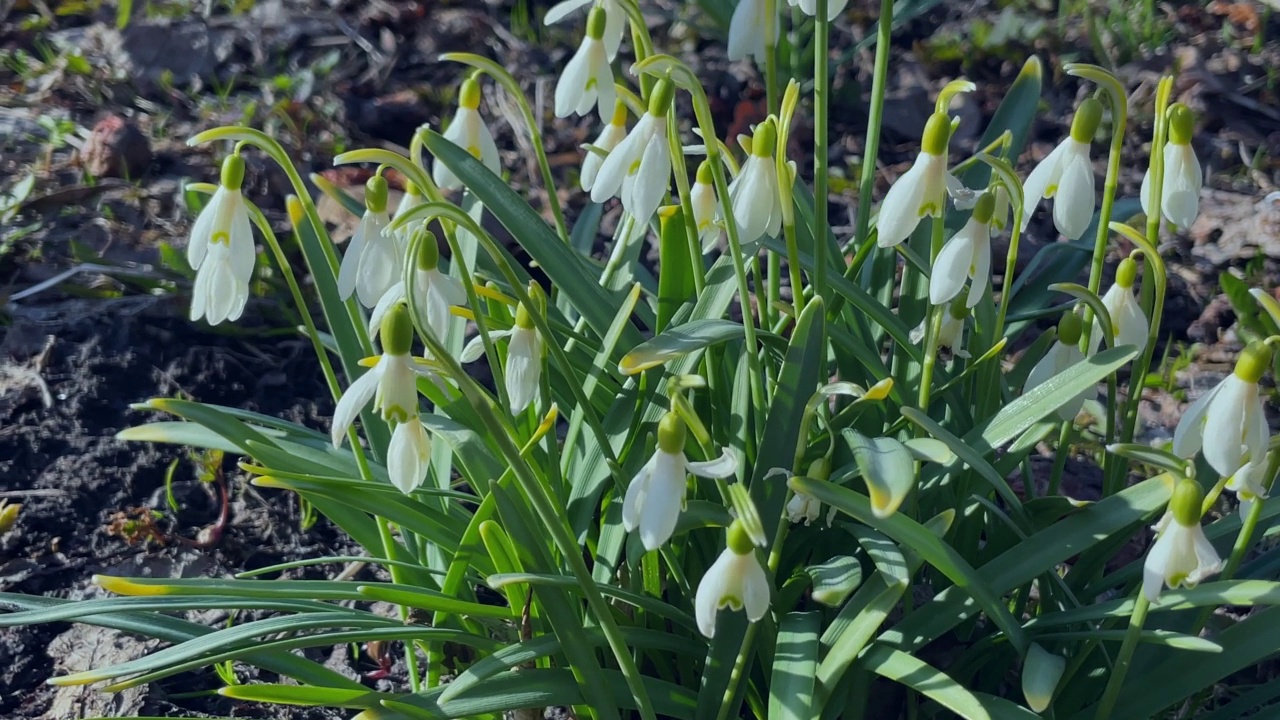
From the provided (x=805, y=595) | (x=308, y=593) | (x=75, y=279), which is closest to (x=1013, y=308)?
(x=805, y=595)

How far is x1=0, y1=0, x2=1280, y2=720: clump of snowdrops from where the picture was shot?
1155 mm

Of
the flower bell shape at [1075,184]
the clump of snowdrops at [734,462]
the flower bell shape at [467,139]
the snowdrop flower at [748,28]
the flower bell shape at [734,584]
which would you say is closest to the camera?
the flower bell shape at [734,584]

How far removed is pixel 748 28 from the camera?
4.59 ft

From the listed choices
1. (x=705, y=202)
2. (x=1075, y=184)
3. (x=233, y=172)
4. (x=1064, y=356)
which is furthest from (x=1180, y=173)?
(x=233, y=172)

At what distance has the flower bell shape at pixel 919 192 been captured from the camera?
120 centimetres

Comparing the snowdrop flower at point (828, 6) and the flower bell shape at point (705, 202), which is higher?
the snowdrop flower at point (828, 6)

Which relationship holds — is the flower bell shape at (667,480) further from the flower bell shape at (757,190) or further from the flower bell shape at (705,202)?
the flower bell shape at (705,202)

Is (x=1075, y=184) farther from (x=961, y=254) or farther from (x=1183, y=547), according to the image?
(x=1183, y=547)

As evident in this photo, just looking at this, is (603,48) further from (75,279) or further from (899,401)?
(75,279)

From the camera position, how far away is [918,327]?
1615mm

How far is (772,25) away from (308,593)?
3.02 ft

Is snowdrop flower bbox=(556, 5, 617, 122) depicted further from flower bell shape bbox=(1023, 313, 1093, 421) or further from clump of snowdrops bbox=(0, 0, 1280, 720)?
flower bell shape bbox=(1023, 313, 1093, 421)

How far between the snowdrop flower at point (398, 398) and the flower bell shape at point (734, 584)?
339 mm

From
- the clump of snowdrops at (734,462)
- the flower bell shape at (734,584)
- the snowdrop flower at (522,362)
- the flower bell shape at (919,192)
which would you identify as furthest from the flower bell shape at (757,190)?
the flower bell shape at (734,584)
